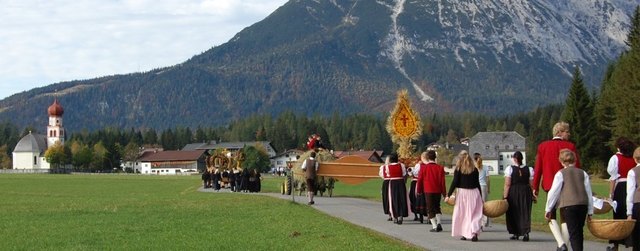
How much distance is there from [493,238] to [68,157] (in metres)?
186

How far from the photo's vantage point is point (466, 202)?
2117 centimetres

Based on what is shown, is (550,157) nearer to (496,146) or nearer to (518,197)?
(518,197)

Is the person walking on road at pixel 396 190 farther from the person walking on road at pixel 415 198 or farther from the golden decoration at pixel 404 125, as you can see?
the golden decoration at pixel 404 125

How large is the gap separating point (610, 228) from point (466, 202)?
5246 mm

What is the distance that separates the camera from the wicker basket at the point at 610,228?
16172mm

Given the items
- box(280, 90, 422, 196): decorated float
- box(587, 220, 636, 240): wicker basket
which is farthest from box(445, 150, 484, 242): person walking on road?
box(280, 90, 422, 196): decorated float

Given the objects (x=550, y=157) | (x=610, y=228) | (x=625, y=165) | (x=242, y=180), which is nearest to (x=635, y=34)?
(x=242, y=180)

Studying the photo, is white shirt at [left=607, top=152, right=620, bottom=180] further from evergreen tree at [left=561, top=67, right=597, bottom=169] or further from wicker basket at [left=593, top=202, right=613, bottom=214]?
evergreen tree at [left=561, top=67, right=597, bottom=169]

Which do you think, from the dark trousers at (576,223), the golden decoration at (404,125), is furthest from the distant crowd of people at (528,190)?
the golden decoration at (404,125)

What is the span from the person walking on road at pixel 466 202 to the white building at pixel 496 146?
16643 cm

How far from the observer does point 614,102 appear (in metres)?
78.4

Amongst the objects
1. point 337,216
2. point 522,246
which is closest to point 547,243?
point 522,246

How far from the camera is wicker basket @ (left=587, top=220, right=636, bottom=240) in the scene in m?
16.2

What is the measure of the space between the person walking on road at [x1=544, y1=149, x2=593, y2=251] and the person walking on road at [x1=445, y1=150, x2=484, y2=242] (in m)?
4.19
